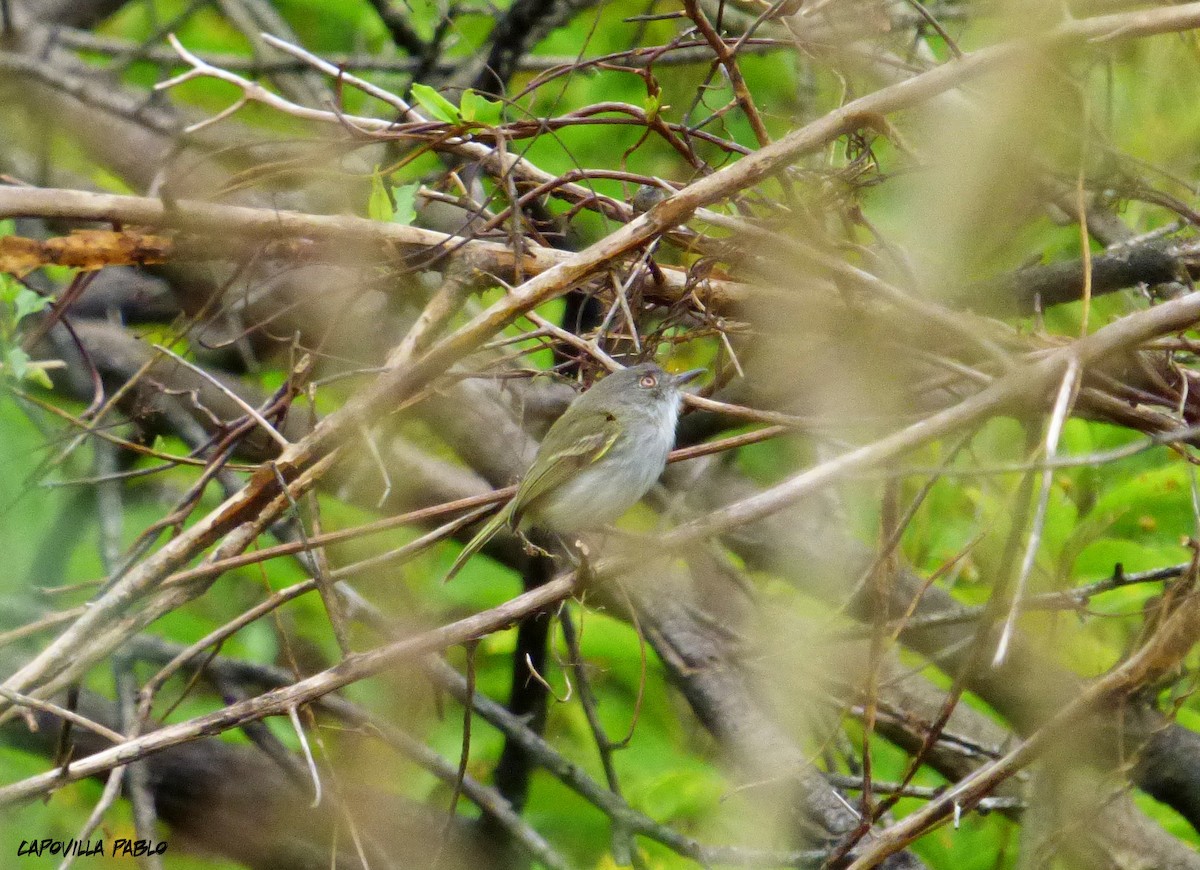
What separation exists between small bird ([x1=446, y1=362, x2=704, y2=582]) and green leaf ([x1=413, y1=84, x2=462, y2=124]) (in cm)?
104

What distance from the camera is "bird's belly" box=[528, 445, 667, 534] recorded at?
3834mm

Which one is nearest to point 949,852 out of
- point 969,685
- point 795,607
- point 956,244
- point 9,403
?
point 969,685

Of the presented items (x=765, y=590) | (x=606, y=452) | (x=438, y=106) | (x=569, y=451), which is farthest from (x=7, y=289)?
(x=765, y=590)

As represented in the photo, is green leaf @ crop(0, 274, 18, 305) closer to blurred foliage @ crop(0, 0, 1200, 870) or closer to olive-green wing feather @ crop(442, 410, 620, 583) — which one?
blurred foliage @ crop(0, 0, 1200, 870)

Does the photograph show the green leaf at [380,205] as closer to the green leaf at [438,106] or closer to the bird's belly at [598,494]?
the green leaf at [438,106]

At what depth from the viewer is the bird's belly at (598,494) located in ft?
12.6

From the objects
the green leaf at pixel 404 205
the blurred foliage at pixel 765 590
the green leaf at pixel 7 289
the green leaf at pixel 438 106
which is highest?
the green leaf at pixel 438 106

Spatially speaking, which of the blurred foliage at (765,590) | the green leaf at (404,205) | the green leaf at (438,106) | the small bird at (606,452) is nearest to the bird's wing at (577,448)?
the small bird at (606,452)

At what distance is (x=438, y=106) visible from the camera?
304 cm

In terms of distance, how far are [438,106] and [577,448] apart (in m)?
1.26

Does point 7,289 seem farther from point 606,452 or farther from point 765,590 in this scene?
point 765,590

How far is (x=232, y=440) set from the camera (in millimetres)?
3168

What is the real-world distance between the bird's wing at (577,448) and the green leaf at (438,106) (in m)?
1.14

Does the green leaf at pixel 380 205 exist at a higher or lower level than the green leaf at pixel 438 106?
lower
